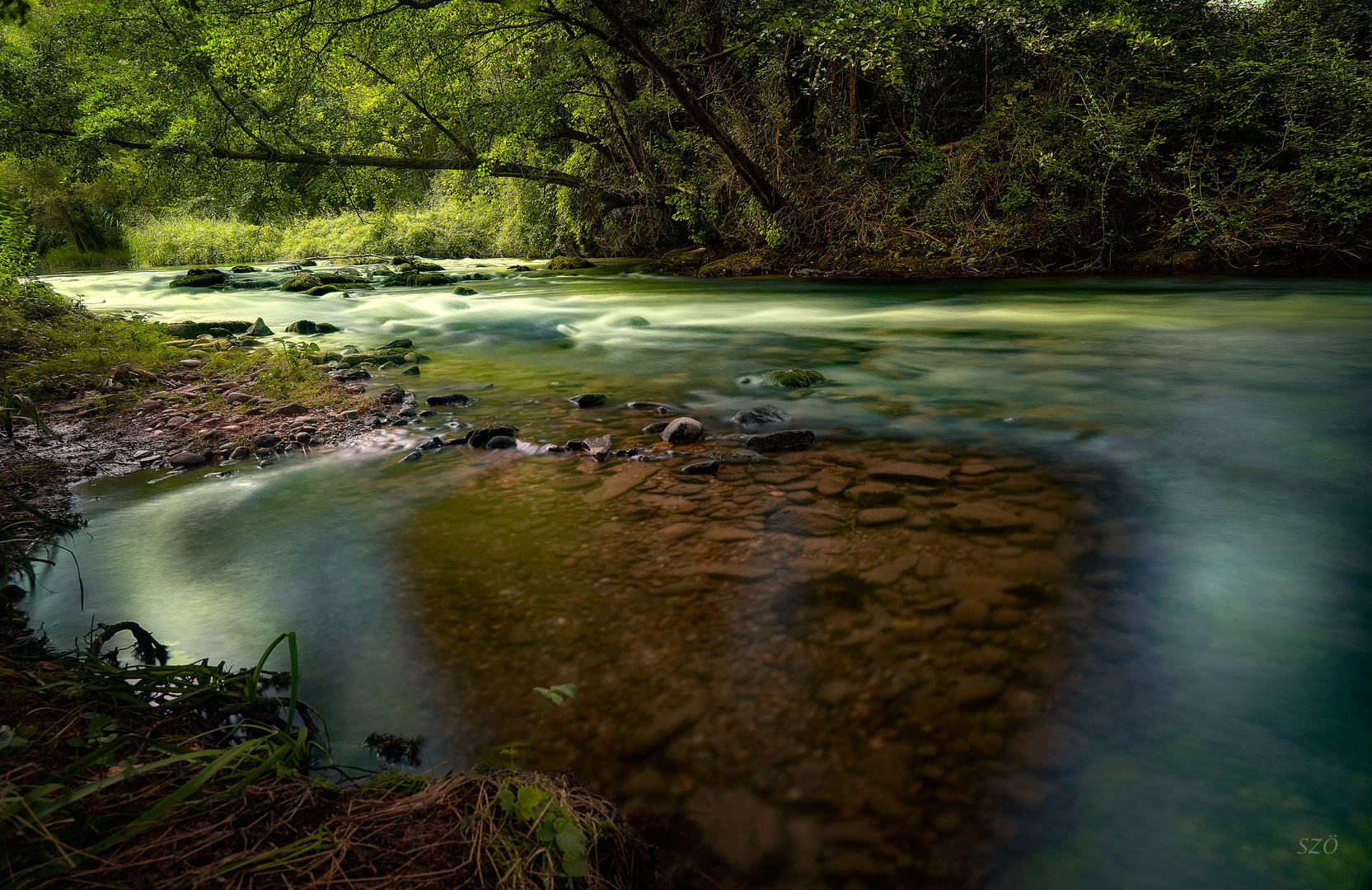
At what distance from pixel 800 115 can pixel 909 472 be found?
1324 cm

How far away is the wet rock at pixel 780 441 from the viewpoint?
457cm

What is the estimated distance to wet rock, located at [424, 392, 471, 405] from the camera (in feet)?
19.7

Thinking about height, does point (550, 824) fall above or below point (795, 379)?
below

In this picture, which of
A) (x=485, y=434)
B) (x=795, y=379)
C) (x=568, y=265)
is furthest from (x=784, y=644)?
(x=568, y=265)

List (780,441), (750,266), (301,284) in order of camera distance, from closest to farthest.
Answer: (780,441)
(750,266)
(301,284)

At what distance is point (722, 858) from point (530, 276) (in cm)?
1696

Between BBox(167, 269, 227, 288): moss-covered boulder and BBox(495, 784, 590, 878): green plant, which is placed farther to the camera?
BBox(167, 269, 227, 288): moss-covered boulder

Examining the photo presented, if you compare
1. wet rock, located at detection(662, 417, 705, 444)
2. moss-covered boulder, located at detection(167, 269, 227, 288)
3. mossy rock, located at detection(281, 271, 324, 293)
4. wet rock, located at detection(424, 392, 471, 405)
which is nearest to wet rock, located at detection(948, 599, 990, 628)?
wet rock, located at detection(662, 417, 705, 444)

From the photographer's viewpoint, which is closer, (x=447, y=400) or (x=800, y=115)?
(x=447, y=400)

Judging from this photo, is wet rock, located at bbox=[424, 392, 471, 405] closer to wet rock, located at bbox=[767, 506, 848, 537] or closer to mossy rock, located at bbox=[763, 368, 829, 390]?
mossy rock, located at bbox=[763, 368, 829, 390]

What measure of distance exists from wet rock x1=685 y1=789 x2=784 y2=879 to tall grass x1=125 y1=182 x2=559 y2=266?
21373 mm

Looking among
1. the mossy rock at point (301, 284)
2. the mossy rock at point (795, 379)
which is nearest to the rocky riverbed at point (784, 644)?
the mossy rock at point (795, 379)

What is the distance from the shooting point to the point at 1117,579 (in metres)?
2.92

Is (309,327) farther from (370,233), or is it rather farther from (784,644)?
(370,233)
